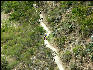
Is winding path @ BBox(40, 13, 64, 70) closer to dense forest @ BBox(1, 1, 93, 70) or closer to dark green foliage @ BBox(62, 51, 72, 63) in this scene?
dense forest @ BBox(1, 1, 93, 70)

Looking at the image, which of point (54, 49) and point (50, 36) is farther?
point (50, 36)

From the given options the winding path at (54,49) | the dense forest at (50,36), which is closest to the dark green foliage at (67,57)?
the dense forest at (50,36)

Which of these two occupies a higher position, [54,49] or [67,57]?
[54,49]

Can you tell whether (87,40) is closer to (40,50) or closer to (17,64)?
(40,50)

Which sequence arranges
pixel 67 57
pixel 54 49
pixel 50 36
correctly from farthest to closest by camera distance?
1. pixel 50 36
2. pixel 54 49
3. pixel 67 57

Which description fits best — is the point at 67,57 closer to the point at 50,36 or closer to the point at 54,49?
the point at 54,49

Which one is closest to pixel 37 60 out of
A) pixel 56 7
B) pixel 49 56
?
pixel 49 56

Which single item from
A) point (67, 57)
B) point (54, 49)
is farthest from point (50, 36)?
point (67, 57)

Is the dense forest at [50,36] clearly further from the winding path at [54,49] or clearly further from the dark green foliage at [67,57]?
the winding path at [54,49]
